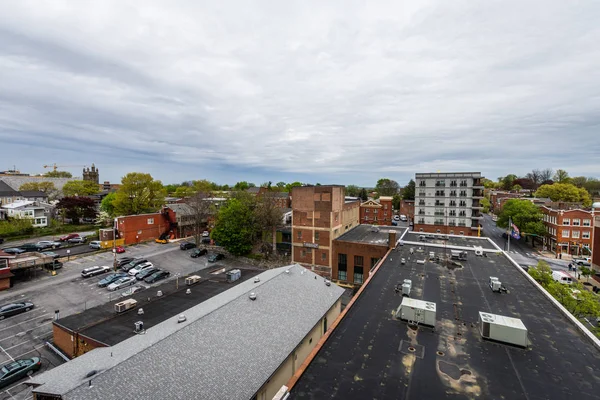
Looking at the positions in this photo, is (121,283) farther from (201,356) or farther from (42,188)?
(42,188)

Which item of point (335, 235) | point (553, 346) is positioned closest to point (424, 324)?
A: point (553, 346)

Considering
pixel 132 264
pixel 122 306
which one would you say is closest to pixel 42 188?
pixel 132 264

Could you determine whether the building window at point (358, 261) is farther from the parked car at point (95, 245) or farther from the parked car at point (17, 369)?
the parked car at point (95, 245)

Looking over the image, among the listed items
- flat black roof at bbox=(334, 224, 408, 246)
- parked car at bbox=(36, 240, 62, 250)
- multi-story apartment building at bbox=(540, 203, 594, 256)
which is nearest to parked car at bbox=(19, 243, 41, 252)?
parked car at bbox=(36, 240, 62, 250)

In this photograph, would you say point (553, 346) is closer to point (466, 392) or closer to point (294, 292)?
point (466, 392)

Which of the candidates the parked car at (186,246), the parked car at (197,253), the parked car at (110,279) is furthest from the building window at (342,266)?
the parked car at (110,279)

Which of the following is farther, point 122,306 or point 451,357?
point 122,306

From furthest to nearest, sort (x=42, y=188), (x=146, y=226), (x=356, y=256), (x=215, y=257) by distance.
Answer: (x=42, y=188)
(x=146, y=226)
(x=215, y=257)
(x=356, y=256)
